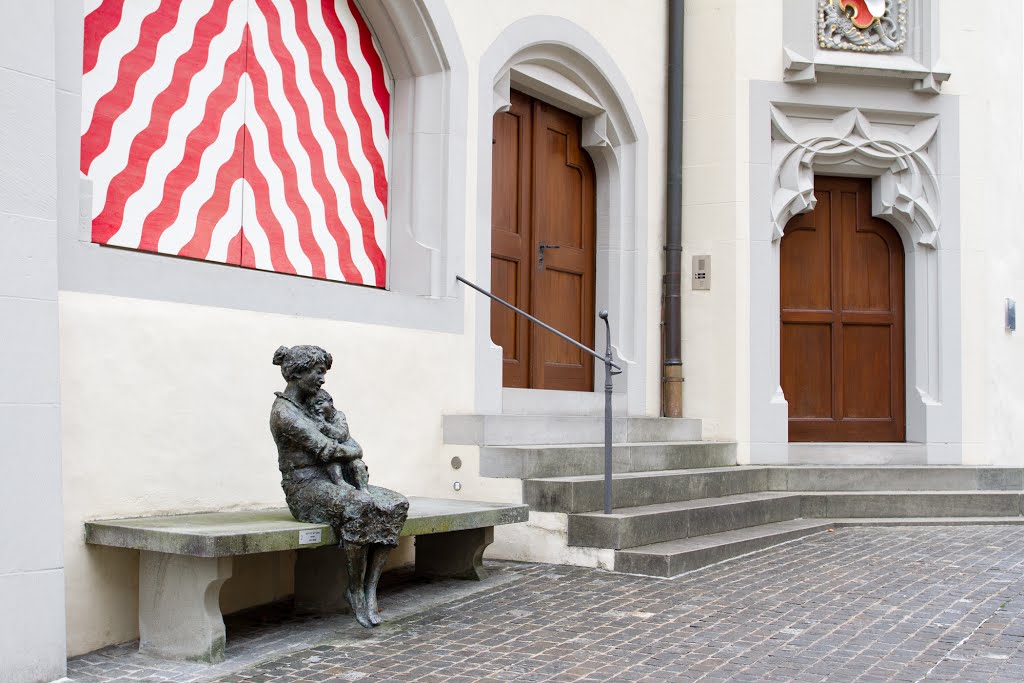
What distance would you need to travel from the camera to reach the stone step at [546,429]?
7.21m

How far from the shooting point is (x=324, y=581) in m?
5.71

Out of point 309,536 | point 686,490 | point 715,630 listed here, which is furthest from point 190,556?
point 686,490

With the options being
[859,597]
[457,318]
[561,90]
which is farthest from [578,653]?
[561,90]

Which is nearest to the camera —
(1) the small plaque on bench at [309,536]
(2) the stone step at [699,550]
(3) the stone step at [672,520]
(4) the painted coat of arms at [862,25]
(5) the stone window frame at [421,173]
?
(1) the small plaque on bench at [309,536]

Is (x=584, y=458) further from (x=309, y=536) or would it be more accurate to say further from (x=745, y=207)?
(x=745, y=207)

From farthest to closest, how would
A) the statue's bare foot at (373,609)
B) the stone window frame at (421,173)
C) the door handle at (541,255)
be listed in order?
1. the door handle at (541,255)
2. the stone window frame at (421,173)
3. the statue's bare foot at (373,609)

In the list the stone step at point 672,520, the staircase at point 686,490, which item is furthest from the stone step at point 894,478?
the stone step at point 672,520

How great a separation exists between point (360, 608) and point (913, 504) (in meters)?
5.64

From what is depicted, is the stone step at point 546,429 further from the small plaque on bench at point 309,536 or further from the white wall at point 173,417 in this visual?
the small plaque on bench at point 309,536

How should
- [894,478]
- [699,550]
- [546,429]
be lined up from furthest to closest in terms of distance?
[894,478] < [546,429] < [699,550]

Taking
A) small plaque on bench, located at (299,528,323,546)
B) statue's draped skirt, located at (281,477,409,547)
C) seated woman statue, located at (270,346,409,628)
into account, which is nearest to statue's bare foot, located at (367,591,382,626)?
seated woman statue, located at (270,346,409,628)

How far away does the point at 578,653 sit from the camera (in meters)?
4.83

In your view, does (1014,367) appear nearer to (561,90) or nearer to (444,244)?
(561,90)

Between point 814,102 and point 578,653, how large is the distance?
6671mm
